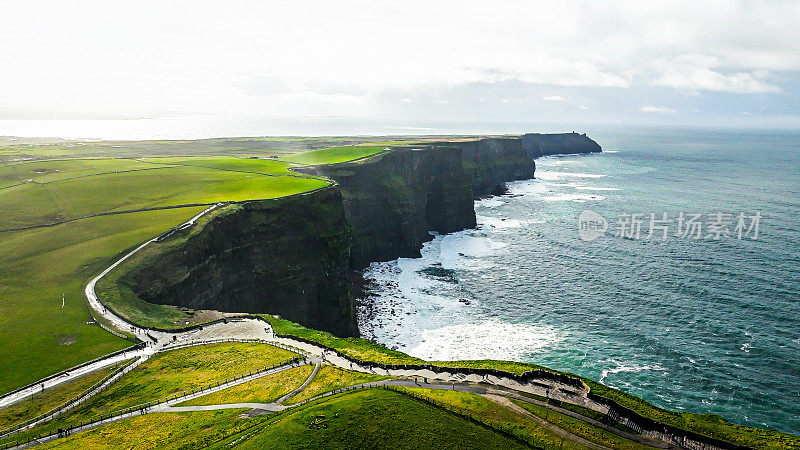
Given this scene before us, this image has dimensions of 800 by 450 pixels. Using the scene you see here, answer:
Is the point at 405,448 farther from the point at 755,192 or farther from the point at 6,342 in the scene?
the point at 755,192

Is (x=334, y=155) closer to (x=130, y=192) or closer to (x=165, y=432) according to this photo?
(x=130, y=192)

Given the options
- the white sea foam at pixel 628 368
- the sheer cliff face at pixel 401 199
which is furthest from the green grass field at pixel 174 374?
the sheer cliff face at pixel 401 199

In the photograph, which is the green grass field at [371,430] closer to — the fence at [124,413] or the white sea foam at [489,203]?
the fence at [124,413]

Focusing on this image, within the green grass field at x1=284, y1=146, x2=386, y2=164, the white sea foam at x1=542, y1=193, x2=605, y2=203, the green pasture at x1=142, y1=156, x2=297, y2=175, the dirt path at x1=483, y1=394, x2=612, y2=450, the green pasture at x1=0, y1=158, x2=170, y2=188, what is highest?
the green grass field at x1=284, y1=146, x2=386, y2=164

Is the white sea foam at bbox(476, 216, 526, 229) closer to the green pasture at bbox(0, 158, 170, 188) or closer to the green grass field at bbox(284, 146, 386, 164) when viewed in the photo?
the green grass field at bbox(284, 146, 386, 164)

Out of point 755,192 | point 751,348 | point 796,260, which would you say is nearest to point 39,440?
point 751,348

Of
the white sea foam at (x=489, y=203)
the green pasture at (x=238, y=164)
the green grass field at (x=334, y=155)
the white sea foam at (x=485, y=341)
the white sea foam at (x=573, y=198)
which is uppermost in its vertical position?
the green grass field at (x=334, y=155)

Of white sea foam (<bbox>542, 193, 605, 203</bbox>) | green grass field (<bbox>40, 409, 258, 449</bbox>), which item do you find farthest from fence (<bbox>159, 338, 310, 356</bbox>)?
white sea foam (<bbox>542, 193, 605, 203</bbox>)
